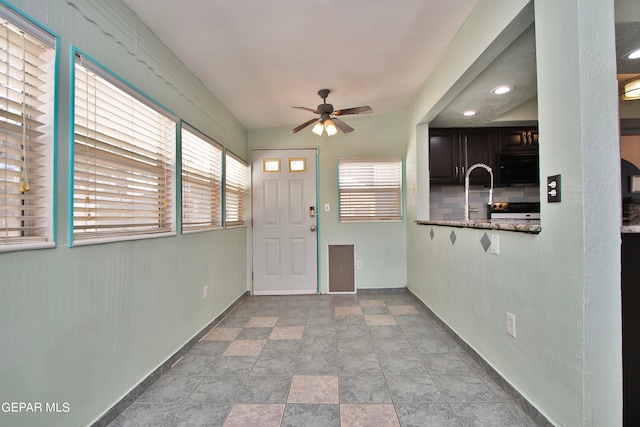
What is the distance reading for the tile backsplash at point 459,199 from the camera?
395cm

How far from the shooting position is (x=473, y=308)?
6.84 feet

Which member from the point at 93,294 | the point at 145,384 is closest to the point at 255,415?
the point at 145,384

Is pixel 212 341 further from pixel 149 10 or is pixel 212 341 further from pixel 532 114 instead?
pixel 532 114

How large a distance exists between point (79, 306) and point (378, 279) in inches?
129

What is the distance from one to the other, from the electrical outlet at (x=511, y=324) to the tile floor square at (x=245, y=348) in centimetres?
173

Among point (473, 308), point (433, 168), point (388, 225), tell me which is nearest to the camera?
point (473, 308)

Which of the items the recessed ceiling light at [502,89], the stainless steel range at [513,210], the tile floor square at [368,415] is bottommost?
the tile floor square at [368,415]

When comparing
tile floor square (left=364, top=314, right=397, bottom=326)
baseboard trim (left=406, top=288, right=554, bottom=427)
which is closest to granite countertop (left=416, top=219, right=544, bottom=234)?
baseboard trim (left=406, top=288, right=554, bottom=427)

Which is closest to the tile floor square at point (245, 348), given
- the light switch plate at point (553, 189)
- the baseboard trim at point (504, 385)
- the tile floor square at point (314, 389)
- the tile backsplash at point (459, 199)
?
the tile floor square at point (314, 389)

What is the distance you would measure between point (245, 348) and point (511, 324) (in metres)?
1.90

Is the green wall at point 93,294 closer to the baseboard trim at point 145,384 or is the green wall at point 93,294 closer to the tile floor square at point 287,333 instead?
the baseboard trim at point 145,384

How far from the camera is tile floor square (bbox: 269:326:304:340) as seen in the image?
2516mm

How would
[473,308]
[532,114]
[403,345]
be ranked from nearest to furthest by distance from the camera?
[473,308]
[403,345]
[532,114]

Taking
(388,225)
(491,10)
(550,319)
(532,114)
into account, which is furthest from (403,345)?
(532,114)
